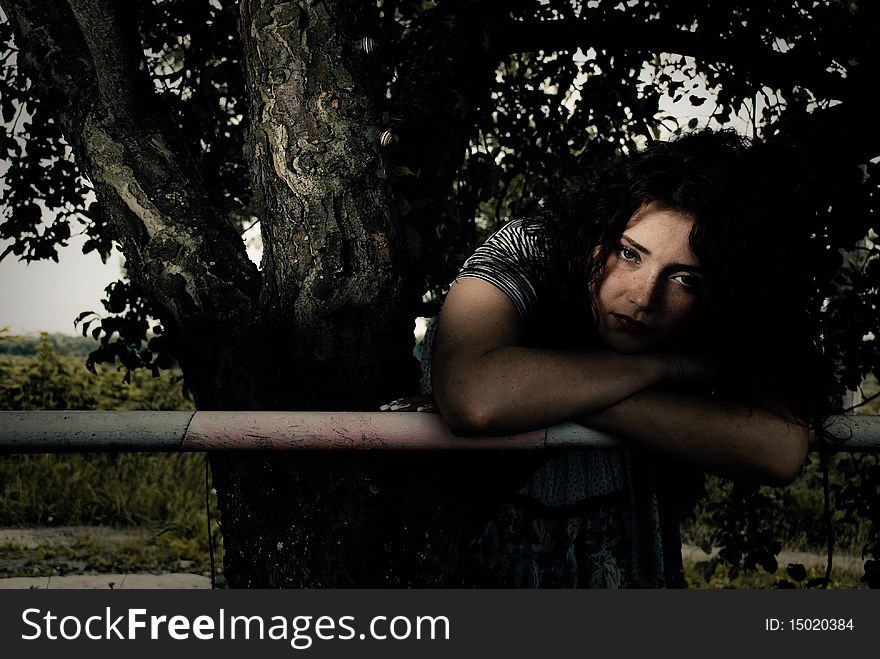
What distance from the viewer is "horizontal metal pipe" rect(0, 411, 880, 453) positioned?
1.26 m

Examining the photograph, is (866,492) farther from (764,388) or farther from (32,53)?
(32,53)

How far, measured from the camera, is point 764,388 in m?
1.73

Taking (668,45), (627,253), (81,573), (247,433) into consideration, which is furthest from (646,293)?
(81,573)

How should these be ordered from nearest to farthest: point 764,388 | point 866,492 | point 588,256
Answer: point 764,388, point 588,256, point 866,492

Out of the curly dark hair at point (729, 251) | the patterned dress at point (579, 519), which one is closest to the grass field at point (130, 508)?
the patterned dress at point (579, 519)

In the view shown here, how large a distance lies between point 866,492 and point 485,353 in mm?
2522

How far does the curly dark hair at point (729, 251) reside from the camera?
5.89 ft

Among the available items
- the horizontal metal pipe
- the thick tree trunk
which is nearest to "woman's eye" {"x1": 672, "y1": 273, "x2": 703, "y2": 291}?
the horizontal metal pipe

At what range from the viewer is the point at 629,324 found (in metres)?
1.80

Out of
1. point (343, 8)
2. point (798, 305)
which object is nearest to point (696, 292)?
point (798, 305)

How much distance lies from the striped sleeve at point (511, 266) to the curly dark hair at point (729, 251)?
6cm

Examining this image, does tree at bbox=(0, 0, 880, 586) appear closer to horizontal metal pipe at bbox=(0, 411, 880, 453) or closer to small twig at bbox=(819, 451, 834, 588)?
small twig at bbox=(819, 451, 834, 588)

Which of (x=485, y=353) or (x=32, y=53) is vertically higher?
(x=32, y=53)

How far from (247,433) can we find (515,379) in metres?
0.51
